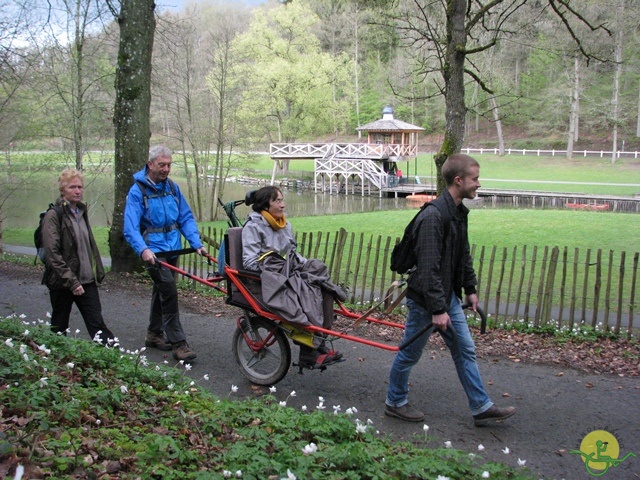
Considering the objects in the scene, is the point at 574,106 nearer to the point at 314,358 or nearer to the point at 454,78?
the point at 454,78

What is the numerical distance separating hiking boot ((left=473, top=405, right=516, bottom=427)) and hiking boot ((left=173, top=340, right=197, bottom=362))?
10.3ft

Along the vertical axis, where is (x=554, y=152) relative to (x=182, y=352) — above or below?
above

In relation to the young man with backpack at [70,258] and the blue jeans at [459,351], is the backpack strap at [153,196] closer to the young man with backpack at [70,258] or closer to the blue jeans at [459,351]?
the young man with backpack at [70,258]

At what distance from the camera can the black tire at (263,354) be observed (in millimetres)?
5672

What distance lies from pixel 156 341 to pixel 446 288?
12.3ft

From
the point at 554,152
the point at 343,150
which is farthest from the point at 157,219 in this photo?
the point at 554,152

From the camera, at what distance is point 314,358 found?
550 cm

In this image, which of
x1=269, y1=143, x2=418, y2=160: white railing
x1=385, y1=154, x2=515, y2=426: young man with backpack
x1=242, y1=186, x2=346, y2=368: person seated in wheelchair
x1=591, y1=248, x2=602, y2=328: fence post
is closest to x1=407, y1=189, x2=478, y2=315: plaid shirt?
x1=385, y1=154, x2=515, y2=426: young man with backpack

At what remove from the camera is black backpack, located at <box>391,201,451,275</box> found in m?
4.73

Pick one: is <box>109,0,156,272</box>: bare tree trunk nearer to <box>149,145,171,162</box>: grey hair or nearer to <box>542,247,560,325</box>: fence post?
<box>149,145,171,162</box>: grey hair

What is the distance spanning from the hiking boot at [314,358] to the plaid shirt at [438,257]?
104 cm

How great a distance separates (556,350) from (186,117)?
2727cm

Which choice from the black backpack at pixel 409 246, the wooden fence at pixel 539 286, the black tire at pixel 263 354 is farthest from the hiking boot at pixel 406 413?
the wooden fence at pixel 539 286

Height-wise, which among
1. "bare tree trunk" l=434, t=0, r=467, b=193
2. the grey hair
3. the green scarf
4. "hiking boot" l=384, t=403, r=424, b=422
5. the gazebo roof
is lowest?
→ "hiking boot" l=384, t=403, r=424, b=422
